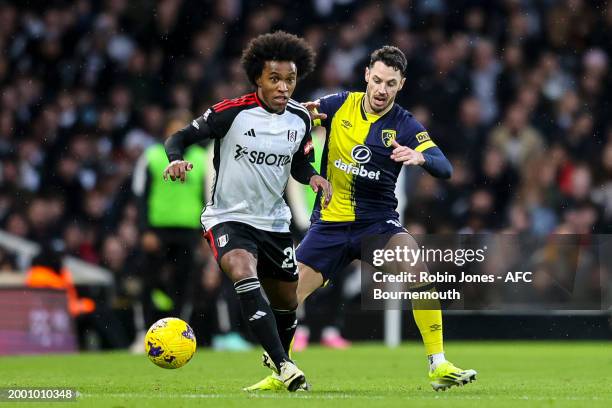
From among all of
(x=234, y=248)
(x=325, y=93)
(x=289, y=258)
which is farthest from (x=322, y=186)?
(x=325, y=93)

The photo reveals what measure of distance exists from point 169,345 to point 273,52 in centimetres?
182

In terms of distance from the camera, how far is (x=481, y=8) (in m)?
18.0

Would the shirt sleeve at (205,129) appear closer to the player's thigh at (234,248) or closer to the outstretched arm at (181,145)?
the outstretched arm at (181,145)

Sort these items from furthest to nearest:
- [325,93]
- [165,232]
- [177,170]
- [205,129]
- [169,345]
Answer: [325,93], [165,232], [169,345], [205,129], [177,170]

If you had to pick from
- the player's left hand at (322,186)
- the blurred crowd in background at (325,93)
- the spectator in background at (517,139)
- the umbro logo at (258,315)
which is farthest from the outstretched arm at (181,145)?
the spectator in background at (517,139)

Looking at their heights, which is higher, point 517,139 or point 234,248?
point 517,139

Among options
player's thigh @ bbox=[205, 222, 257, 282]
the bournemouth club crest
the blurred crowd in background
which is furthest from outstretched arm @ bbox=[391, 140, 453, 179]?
the blurred crowd in background

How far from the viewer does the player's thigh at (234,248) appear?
7078 millimetres

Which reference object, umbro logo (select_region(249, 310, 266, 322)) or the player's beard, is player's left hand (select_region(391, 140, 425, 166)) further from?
umbro logo (select_region(249, 310, 266, 322))

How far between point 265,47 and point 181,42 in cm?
1011

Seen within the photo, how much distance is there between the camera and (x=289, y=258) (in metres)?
7.49

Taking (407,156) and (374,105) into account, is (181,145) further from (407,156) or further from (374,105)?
(374,105)

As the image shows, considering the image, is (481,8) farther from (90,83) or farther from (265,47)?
(265,47)

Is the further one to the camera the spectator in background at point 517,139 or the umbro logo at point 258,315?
the spectator in background at point 517,139
